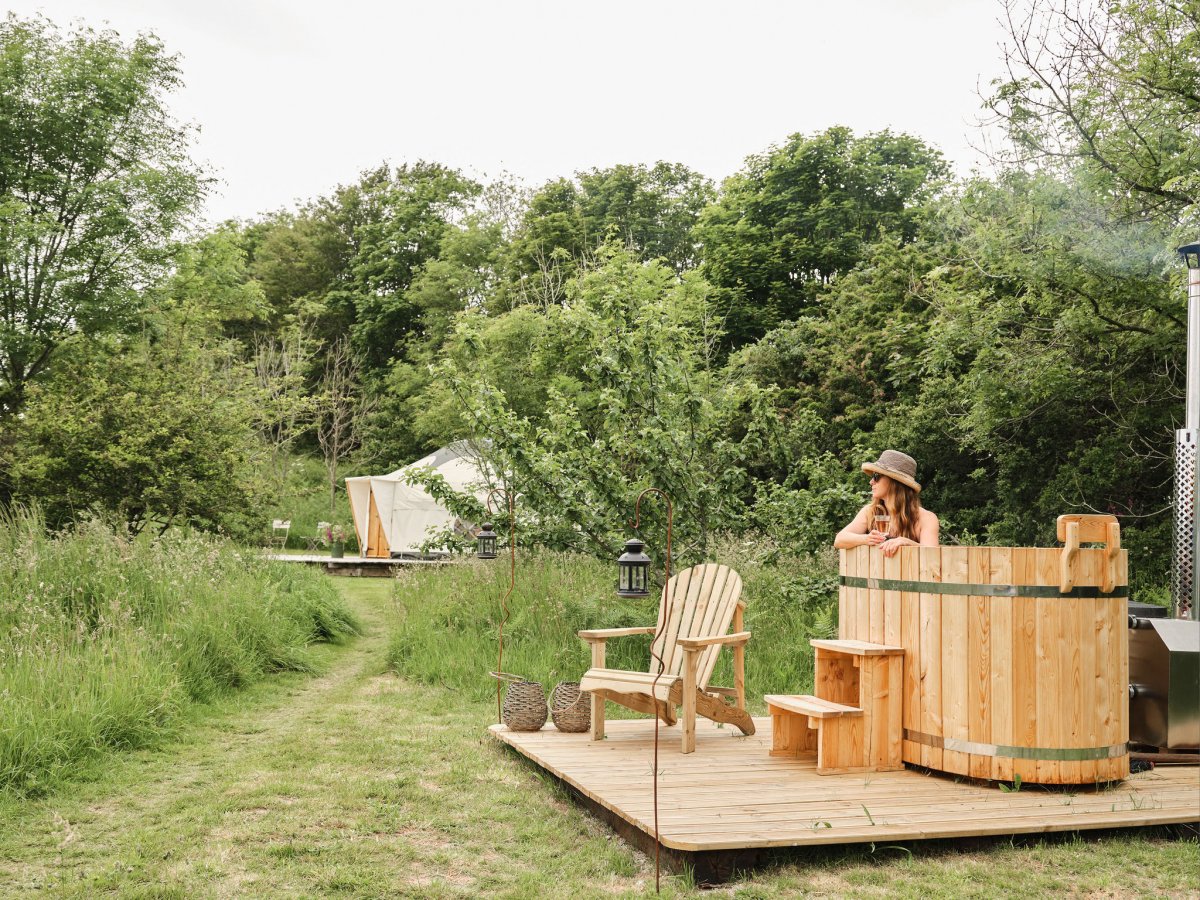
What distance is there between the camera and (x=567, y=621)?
7578 mm

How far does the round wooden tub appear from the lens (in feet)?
13.4

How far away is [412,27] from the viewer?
43.3 feet

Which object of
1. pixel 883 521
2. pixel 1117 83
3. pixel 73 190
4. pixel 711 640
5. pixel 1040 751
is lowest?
pixel 1040 751

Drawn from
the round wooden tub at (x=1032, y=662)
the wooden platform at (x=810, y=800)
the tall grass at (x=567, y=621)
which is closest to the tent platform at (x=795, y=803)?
the wooden platform at (x=810, y=800)

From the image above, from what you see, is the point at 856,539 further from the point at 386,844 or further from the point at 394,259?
the point at 394,259

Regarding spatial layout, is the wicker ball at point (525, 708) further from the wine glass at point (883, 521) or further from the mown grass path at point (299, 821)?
the wine glass at point (883, 521)

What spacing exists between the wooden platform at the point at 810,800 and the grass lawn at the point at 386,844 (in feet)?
0.30

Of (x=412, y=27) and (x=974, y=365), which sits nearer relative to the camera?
(x=974, y=365)

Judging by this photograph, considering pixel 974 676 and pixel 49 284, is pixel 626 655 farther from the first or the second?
pixel 49 284

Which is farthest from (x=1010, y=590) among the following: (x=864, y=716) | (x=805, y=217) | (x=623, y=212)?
(x=623, y=212)

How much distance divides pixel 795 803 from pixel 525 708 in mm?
1894

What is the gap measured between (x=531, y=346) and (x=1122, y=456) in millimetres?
9909

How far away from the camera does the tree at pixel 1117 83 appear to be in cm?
732

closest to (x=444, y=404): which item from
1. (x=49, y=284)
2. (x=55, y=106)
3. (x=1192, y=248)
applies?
(x=49, y=284)
